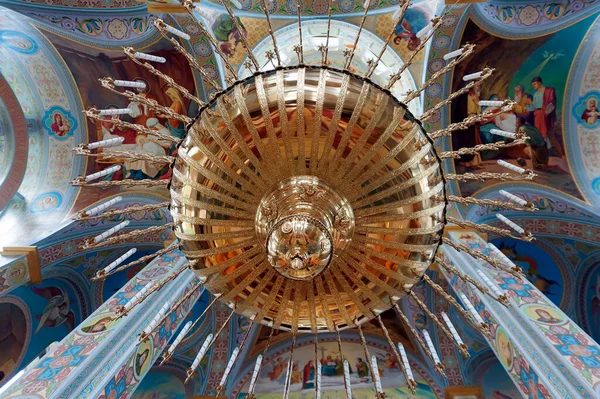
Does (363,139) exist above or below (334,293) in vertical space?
above

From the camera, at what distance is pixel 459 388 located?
27.9 ft

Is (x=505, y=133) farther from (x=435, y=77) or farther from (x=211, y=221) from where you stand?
(x=211, y=221)

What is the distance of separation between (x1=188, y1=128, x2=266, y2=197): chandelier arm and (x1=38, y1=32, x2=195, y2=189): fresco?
18.9 ft

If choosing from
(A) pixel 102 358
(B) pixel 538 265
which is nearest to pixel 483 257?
(A) pixel 102 358

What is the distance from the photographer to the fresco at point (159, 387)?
28.6 feet

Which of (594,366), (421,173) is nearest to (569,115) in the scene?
(594,366)

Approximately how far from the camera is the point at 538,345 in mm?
4516

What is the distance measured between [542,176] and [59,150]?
8.89 m

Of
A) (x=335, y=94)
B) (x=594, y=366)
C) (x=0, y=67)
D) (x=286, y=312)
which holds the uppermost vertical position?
(x=0, y=67)

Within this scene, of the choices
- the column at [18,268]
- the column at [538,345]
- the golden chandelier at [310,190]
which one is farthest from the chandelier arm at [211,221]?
the column at [18,268]

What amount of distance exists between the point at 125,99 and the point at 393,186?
278 inches

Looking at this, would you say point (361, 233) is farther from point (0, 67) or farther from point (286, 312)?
point (0, 67)

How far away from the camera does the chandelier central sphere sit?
251 centimetres

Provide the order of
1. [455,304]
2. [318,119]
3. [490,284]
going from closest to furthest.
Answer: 1. [318,119]
2. [455,304]
3. [490,284]
